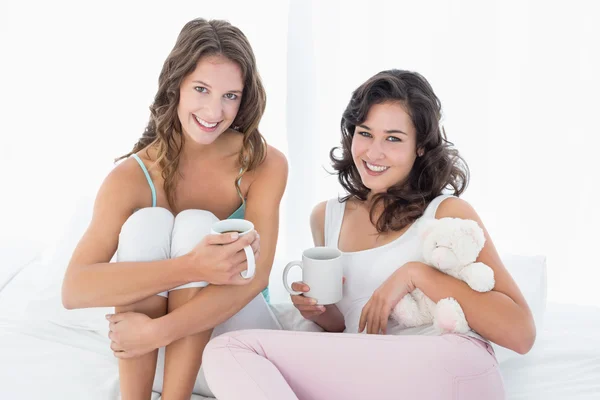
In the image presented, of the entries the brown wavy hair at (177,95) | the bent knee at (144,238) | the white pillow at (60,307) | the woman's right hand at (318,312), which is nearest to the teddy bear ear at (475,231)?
the woman's right hand at (318,312)

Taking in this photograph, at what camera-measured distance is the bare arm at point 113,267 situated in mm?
1254

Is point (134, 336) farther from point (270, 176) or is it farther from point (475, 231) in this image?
point (475, 231)

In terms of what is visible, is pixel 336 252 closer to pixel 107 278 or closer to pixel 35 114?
pixel 107 278

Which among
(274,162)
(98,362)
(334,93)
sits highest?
(334,93)

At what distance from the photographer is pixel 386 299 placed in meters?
1.34

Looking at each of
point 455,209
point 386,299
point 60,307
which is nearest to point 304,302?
point 386,299

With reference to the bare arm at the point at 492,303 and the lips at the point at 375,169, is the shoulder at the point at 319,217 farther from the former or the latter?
the bare arm at the point at 492,303

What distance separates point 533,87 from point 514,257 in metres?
0.79

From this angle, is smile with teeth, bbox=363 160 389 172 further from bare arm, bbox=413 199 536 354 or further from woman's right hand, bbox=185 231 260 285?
woman's right hand, bbox=185 231 260 285

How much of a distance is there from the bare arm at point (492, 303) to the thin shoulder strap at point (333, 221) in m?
0.33

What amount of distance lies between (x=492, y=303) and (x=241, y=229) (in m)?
0.59

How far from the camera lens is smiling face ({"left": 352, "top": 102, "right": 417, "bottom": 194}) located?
4.91ft

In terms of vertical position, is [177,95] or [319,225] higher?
[177,95]

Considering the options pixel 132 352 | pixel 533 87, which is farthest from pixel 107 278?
pixel 533 87
